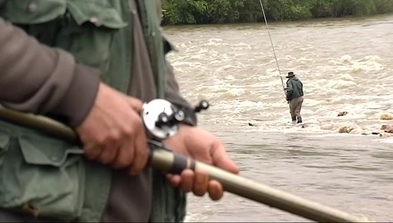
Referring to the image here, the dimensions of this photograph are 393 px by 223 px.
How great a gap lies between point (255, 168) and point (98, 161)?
8858 mm

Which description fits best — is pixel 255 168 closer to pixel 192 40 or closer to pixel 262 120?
pixel 262 120

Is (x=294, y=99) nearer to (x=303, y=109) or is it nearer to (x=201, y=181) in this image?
(x=303, y=109)

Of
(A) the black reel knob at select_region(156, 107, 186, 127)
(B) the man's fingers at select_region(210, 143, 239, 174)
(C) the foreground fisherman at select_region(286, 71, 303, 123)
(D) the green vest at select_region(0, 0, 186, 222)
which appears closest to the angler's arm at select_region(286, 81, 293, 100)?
(C) the foreground fisherman at select_region(286, 71, 303, 123)

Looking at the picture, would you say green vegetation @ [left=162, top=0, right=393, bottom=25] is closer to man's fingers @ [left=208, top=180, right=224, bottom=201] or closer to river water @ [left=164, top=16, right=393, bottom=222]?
river water @ [left=164, top=16, right=393, bottom=222]

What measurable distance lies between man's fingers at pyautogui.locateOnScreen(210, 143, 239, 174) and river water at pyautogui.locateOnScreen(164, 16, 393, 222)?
10.1 feet

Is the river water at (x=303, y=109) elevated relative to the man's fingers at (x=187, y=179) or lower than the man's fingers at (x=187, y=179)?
lower

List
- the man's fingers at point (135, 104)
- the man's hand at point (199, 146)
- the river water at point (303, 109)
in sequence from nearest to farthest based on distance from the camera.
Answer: the man's fingers at point (135, 104) < the man's hand at point (199, 146) < the river water at point (303, 109)

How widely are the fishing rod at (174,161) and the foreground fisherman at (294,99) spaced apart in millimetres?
19768

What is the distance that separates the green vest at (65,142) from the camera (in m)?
1.88

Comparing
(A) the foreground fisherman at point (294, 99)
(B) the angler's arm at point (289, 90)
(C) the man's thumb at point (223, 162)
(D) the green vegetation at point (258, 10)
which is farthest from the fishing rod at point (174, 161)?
(D) the green vegetation at point (258, 10)

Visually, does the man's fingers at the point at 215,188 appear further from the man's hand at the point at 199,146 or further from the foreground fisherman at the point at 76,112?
the man's hand at the point at 199,146

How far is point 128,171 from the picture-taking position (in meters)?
1.96

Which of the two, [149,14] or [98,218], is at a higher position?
[149,14]

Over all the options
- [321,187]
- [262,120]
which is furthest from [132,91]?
[262,120]
